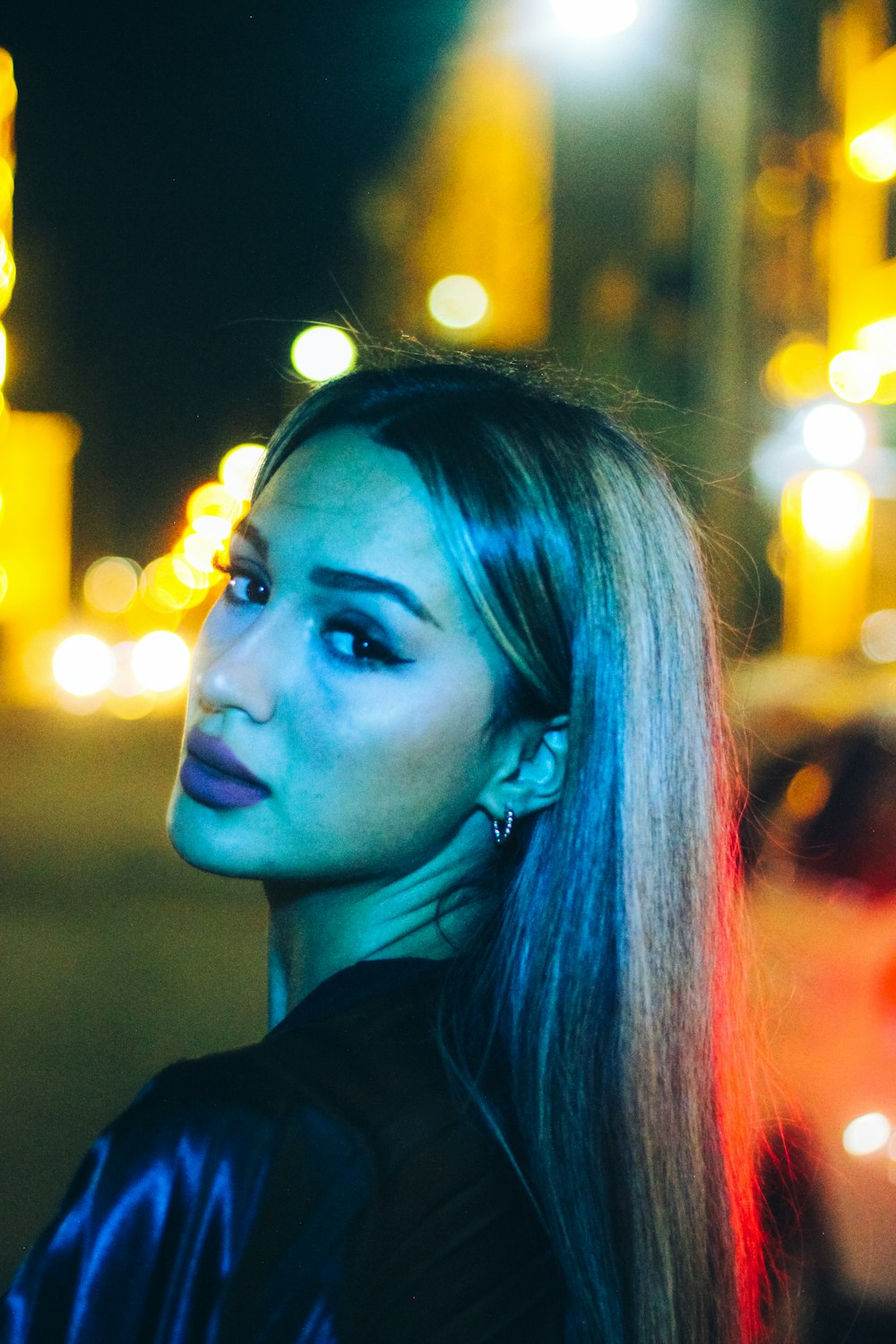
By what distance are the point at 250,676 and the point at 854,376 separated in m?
7.40

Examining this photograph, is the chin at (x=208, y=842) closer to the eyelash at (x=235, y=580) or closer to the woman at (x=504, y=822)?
the woman at (x=504, y=822)

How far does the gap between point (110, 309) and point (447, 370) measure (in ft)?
28.6

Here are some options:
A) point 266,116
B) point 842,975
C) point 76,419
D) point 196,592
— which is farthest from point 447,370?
point 76,419

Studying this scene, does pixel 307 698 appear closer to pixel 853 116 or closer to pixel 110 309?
pixel 853 116

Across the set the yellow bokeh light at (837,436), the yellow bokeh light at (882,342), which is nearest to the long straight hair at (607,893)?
the yellow bokeh light at (882,342)

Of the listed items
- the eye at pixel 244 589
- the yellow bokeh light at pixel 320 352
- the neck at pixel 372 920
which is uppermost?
the yellow bokeh light at pixel 320 352

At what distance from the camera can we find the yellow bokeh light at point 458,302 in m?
20.4

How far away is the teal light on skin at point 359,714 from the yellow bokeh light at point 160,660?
28516 mm

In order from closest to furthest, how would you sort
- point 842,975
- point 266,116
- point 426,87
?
point 266,116 → point 842,975 → point 426,87

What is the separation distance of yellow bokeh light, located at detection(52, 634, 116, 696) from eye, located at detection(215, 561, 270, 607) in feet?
95.6

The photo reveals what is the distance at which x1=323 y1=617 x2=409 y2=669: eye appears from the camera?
5.41 feet

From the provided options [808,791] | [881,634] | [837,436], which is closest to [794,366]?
[837,436]

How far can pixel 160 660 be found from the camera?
31547 mm

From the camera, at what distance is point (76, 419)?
111 feet
